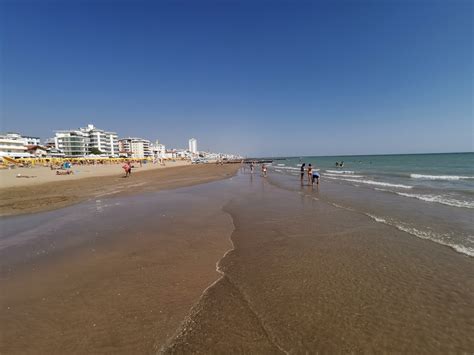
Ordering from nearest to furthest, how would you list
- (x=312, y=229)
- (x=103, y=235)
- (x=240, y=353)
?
(x=240, y=353)
(x=103, y=235)
(x=312, y=229)

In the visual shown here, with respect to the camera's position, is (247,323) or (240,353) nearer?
(240,353)

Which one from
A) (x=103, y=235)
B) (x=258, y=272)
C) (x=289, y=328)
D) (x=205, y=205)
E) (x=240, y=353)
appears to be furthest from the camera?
(x=205, y=205)

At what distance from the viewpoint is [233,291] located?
13.3 ft

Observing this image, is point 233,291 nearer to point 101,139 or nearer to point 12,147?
point 12,147

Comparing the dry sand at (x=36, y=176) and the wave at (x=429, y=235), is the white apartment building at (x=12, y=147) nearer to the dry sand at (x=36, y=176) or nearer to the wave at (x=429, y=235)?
the dry sand at (x=36, y=176)

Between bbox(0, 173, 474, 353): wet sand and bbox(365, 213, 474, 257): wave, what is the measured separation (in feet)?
1.25

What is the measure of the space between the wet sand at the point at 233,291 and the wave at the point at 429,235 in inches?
15.1

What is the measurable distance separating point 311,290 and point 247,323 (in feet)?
4.95

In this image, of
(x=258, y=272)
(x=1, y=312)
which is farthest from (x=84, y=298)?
(x=258, y=272)

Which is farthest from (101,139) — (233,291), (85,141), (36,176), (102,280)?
(233,291)

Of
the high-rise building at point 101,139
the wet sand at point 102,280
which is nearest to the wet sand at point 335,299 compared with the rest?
the wet sand at point 102,280

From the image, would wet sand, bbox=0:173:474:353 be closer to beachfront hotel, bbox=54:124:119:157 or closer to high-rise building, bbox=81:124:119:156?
beachfront hotel, bbox=54:124:119:157

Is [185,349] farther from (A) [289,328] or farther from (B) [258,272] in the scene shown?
(B) [258,272]

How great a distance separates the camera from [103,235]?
7.20m
